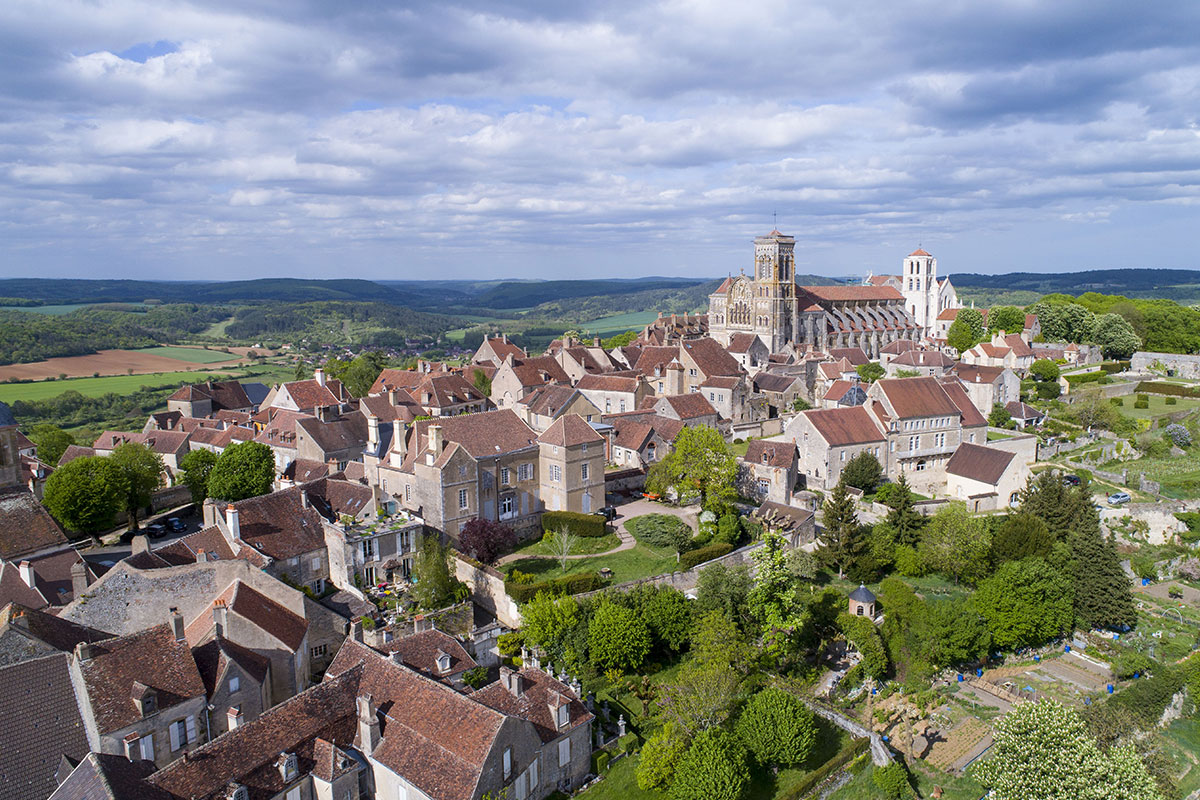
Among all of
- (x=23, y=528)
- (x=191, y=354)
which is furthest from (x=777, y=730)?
(x=191, y=354)

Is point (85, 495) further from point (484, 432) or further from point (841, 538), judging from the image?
point (841, 538)

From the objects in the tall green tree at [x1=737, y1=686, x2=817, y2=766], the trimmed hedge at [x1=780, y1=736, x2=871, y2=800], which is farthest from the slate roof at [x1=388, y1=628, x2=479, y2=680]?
the trimmed hedge at [x1=780, y1=736, x2=871, y2=800]

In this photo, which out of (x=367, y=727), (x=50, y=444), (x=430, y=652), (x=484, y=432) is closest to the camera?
(x=367, y=727)

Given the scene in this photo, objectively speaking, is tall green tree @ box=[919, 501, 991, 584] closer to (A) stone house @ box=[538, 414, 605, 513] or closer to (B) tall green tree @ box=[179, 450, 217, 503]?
(A) stone house @ box=[538, 414, 605, 513]

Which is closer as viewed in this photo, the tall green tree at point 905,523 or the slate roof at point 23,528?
the slate roof at point 23,528

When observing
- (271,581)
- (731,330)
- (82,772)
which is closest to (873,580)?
(271,581)

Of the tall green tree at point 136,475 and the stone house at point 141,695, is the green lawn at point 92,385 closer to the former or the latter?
the tall green tree at point 136,475

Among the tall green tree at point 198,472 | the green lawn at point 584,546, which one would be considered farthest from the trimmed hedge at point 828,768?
the tall green tree at point 198,472
